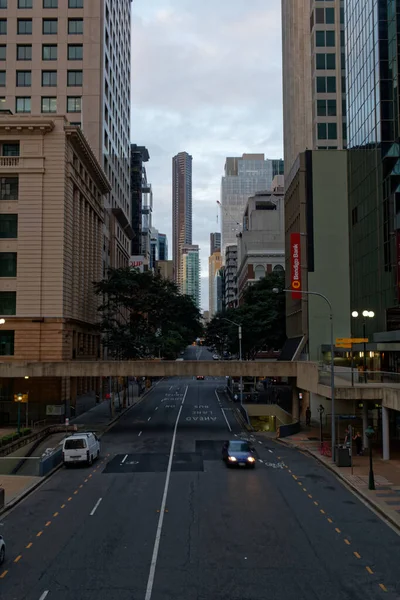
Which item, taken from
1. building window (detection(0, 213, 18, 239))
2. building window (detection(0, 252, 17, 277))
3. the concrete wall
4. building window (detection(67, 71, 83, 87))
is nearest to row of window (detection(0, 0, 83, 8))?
building window (detection(67, 71, 83, 87))

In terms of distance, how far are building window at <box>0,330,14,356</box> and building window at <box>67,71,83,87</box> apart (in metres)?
39.5

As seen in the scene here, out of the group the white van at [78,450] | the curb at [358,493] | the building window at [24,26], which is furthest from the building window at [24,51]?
the curb at [358,493]

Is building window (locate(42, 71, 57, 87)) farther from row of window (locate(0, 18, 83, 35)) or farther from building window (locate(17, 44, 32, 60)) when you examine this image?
row of window (locate(0, 18, 83, 35))

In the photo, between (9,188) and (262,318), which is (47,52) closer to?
(9,188)

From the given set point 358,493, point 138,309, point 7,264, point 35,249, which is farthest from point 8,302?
point 358,493

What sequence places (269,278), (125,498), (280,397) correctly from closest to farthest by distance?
(125,498) → (280,397) → (269,278)

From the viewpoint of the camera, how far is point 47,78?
261 feet

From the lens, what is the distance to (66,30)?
78.4m

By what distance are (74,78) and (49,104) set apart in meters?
4.86

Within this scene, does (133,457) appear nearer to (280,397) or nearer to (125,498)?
(125,498)

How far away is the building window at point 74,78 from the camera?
79.9 metres

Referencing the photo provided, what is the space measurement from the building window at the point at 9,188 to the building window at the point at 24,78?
1084 inches

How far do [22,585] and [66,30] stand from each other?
77.5 m

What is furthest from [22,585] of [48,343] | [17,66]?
[17,66]
